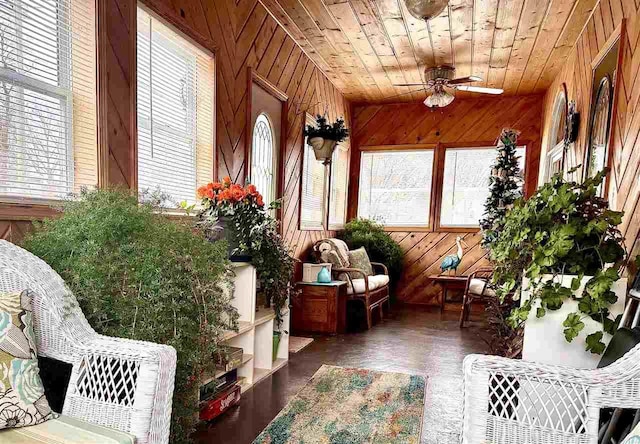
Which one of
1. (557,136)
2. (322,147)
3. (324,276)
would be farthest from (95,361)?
(557,136)

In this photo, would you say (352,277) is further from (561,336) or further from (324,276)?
(561,336)

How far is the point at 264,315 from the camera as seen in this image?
2867 mm

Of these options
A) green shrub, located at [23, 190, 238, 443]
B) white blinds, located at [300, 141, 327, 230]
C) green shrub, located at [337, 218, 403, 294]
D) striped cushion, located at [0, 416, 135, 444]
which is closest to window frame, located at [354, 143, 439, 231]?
green shrub, located at [337, 218, 403, 294]

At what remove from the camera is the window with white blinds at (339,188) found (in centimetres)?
547

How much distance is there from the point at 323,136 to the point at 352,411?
296 cm

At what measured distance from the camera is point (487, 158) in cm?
558

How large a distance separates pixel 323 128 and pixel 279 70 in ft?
2.81

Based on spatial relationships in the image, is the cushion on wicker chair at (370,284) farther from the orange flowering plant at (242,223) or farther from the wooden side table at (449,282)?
the orange flowering plant at (242,223)

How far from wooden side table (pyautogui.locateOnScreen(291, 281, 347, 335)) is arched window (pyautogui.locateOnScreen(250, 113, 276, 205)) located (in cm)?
105

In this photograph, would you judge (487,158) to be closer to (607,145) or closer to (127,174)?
(607,145)

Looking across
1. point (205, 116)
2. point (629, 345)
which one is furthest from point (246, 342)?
point (629, 345)

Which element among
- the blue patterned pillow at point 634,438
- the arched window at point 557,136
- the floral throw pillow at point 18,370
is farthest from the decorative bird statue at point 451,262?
the floral throw pillow at point 18,370

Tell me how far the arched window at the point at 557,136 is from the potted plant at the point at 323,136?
7.56 ft

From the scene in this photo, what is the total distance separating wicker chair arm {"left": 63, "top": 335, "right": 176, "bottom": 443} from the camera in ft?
4.02
